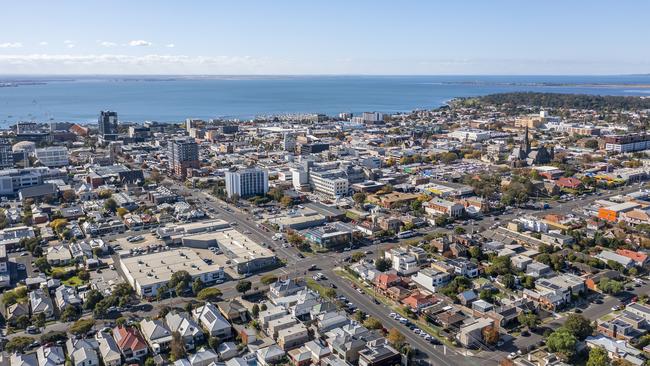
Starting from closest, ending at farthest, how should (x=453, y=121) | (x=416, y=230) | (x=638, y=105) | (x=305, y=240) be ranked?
(x=305, y=240)
(x=416, y=230)
(x=453, y=121)
(x=638, y=105)

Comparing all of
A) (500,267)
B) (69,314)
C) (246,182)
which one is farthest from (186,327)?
(246,182)

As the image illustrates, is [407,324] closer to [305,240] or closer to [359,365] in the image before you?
[359,365]

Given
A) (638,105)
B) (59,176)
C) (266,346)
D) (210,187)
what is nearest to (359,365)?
(266,346)

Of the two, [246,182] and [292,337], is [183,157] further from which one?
[292,337]

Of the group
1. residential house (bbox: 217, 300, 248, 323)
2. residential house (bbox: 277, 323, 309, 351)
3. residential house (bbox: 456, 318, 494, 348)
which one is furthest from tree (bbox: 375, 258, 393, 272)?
residential house (bbox: 217, 300, 248, 323)

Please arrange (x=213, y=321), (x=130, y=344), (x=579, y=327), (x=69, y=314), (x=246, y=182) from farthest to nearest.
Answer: (x=246, y=182), (x=69, y=314), (x=213, y=321), (x=579, y=327), (x=130, y=344)

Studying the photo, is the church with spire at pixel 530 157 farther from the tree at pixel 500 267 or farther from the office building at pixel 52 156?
the office building at pixel 52 156
